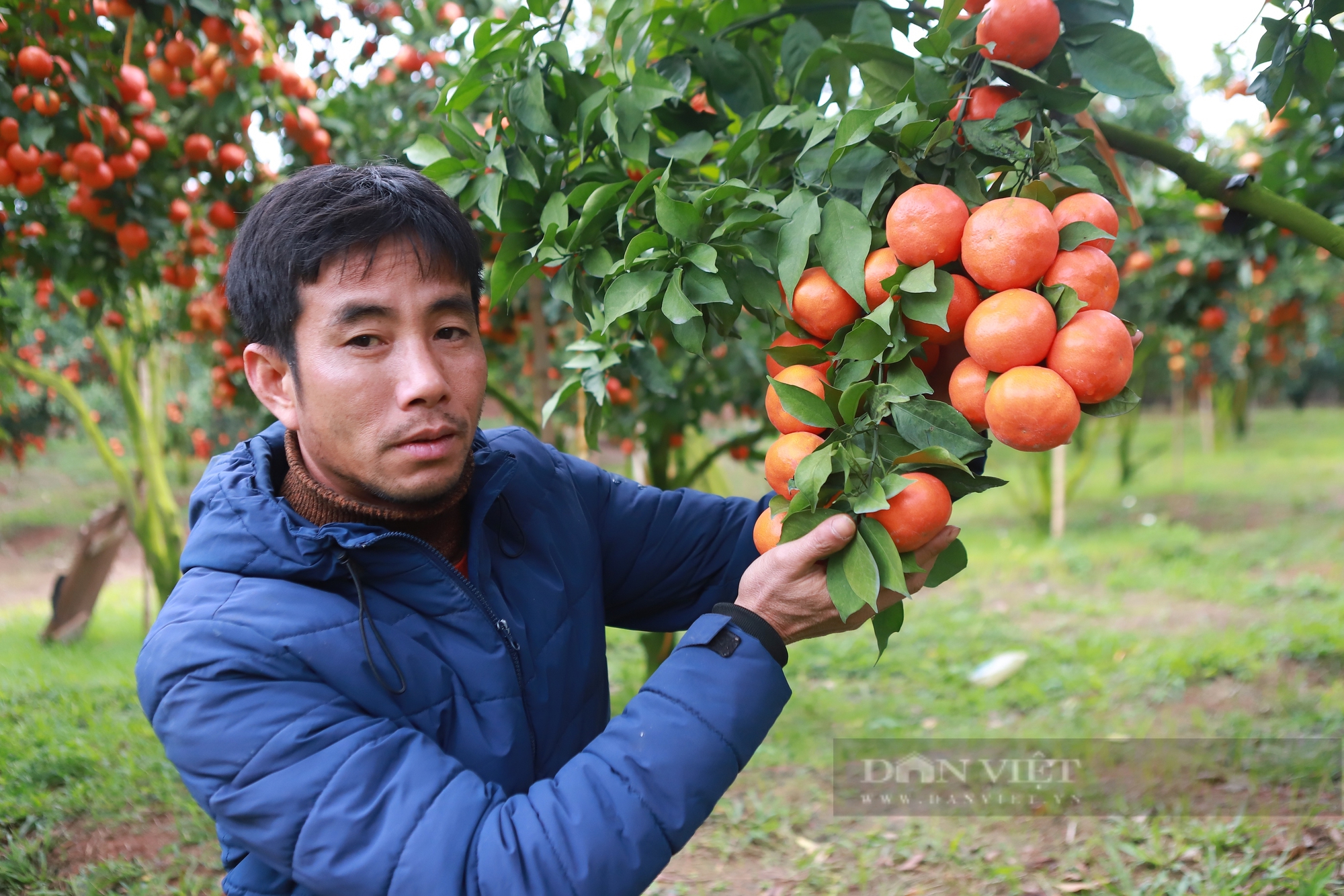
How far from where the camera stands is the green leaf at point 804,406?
110cm

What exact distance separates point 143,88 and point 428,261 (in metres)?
2.08

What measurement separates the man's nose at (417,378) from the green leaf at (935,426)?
0.58 meters

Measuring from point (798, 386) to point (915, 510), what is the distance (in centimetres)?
21

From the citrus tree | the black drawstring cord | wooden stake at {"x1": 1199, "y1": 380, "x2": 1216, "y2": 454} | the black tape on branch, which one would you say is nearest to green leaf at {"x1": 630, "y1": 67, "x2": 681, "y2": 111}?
the citrus tree

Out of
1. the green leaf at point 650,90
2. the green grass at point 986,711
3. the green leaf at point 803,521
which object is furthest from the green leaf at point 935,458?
the green grass at point 986,711

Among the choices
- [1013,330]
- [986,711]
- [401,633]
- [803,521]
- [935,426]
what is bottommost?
[986,711]

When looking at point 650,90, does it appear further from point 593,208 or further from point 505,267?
point 505,267

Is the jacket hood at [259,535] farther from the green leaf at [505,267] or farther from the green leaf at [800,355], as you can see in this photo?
the green leaf at [800,355]

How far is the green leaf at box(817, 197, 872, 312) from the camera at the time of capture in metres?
1.12

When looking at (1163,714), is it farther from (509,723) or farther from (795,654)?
(509,723)

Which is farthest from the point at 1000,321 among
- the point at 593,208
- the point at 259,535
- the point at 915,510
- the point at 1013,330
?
the point at 259,535

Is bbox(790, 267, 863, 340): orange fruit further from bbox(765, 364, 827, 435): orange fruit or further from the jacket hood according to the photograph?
the jacket hood

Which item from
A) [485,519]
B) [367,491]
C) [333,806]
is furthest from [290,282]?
[333,806]

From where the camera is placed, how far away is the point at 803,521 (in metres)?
1.10
